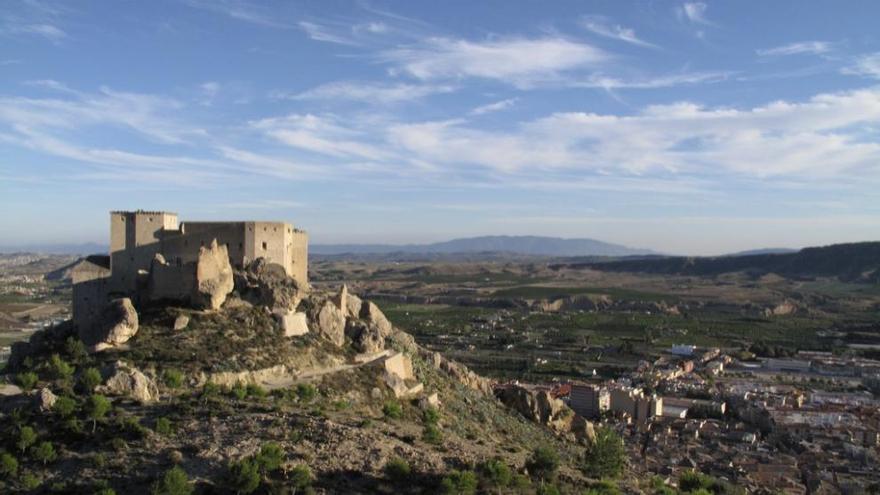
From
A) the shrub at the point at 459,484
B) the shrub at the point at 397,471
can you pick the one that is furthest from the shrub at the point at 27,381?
the shrub at the point at 459,484

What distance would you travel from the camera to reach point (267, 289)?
26547mm

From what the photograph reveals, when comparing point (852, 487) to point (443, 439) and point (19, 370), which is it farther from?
point (19, 370)

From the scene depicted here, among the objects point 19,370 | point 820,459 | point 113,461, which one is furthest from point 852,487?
point 19,370

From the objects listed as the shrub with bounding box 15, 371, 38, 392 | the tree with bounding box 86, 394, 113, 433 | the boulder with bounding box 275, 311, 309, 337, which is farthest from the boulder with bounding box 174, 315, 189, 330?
the tree with bounding box 86, 394, 113, 433

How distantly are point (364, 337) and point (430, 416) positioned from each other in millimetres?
5589

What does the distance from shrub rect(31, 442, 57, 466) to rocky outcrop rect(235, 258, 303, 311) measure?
34.7 feet

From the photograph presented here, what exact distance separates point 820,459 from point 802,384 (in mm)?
26522

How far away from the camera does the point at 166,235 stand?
90.7ft

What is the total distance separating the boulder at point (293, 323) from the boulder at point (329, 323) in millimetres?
681

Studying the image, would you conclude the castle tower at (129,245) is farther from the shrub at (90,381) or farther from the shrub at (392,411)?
the shrub at (392,411)

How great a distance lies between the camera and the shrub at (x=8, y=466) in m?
15.5

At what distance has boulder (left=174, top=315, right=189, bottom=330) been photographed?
78.3 feet

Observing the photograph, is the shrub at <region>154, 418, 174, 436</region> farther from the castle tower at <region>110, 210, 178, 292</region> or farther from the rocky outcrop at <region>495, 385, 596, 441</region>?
the rocky outcrop at <region>495, 385, 596, 441</region>

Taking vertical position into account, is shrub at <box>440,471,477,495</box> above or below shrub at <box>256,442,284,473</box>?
below
